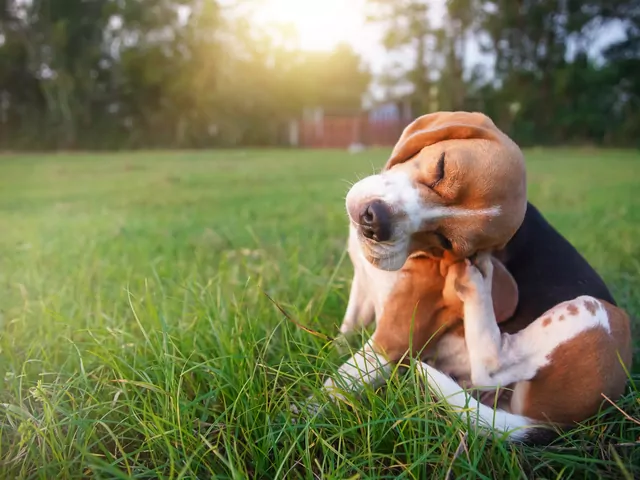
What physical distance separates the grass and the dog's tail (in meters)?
0.04

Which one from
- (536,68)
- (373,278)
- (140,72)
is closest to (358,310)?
(373,278)

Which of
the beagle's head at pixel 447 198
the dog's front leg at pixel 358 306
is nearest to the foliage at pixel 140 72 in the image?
the dog's front leg at pixel 358 306

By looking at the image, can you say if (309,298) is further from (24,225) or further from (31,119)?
(31,119)

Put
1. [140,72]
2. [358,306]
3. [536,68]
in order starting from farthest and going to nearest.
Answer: [536,68]
[140,72]
[358,306]

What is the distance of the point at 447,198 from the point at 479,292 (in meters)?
0.27

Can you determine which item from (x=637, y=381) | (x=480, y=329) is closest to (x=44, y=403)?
(x=480, y=329)

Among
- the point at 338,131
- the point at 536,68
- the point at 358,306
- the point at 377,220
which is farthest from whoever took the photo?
the point at 338,131

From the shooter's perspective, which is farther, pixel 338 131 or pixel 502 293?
pixel 338 131

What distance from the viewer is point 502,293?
5.18 ft

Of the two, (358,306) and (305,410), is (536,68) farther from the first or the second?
(305,410)

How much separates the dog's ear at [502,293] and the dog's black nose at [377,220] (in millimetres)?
369

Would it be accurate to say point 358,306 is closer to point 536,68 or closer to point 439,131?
point 439,131

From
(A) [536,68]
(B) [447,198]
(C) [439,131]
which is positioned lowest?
(B) [447,198]

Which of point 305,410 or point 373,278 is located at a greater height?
point 373,278
